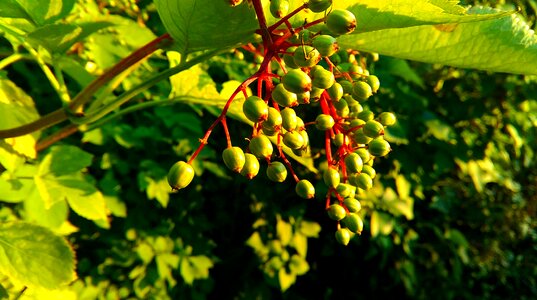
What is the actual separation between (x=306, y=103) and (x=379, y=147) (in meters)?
0.16

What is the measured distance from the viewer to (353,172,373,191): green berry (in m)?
0.84

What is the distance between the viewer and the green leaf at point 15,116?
3.17ft

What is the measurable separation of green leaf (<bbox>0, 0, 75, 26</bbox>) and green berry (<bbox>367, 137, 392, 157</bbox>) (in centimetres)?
61

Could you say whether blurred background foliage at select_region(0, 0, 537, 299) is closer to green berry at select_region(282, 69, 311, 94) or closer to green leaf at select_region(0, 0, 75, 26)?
green leaf at select_region(0, 0, 75, 26)

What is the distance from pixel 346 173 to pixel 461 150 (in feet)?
6.16

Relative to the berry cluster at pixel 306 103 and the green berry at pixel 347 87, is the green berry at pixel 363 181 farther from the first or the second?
the green berry at pixel 347 87

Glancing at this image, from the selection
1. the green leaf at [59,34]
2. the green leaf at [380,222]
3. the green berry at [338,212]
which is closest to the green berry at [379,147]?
the green berry at [338,212]

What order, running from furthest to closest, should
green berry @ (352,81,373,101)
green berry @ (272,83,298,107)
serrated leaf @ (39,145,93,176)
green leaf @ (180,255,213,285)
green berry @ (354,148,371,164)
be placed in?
green leaf @ (180,255,213,285) < serrated leaf @ (39,145,93,176) < green berry @ (354,148,371,164) < green berry @ (352,81,373,101) < green berry @ (272,83,298,107)

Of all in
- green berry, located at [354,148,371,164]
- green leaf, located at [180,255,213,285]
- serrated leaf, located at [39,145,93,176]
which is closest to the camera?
green berry, located at [354,148,371,164]

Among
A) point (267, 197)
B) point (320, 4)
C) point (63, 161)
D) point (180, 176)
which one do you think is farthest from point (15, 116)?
point (267, 197)

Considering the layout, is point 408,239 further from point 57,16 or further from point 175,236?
point 57,16

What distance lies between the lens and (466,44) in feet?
2.30

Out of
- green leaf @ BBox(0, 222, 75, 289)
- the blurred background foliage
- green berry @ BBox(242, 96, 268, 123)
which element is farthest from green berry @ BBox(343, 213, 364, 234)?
the blurred background foliage

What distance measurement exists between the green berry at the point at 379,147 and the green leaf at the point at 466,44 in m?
0.17
